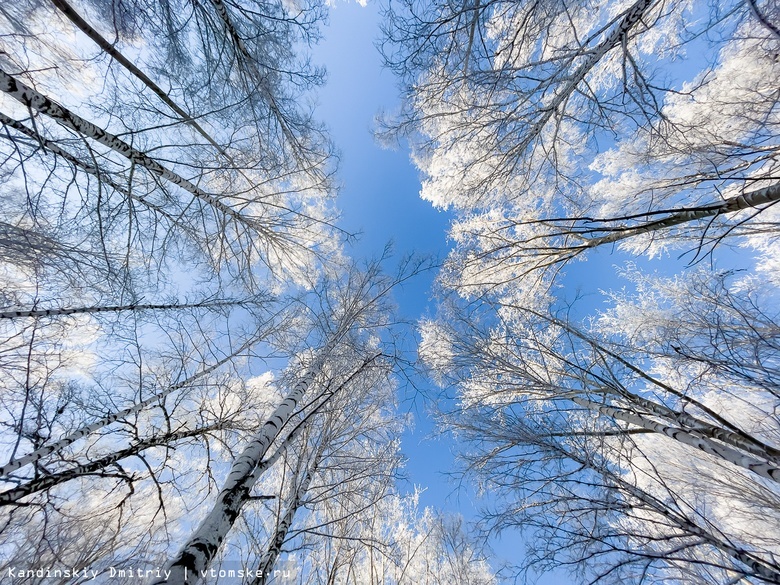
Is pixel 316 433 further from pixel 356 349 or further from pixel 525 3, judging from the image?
pixel 525 3

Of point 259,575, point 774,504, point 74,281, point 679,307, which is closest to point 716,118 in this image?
point 679,307

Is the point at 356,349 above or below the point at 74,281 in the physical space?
above

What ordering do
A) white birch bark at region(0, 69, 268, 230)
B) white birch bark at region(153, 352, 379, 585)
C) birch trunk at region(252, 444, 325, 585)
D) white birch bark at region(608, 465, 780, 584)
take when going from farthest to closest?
birch trunk at region(252, 444, 325, 585)
white birch bark at region(608, 465, 780, 584)
white birch bark at region(0, 69, 268, 230)
white birch bark at region(153, 352, 379, 585)

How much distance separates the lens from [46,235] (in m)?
3.72

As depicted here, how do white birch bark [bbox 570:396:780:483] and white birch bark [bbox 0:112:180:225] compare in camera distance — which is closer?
white birch bark [bbox 570:396:780:483]

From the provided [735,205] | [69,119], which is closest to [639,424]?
[735,205]

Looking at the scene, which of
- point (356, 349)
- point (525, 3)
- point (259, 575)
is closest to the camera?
point (259, 575)

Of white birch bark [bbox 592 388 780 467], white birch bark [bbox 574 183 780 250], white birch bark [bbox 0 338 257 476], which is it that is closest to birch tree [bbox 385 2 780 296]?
white birch bark [bbox 574 183 780 250]

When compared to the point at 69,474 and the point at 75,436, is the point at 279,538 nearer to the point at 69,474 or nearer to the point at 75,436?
the point at 69,474

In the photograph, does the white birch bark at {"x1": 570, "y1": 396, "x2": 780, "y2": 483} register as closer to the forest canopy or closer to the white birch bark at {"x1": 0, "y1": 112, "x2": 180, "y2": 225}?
the forest canopy

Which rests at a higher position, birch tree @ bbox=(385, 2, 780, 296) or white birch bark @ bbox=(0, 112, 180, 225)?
birch tree @ bbox=(385, 2, 780, 296)

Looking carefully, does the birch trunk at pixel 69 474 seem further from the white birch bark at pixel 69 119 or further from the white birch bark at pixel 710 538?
the white birch bark at pixel 710 538

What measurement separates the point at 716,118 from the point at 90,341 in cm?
1159

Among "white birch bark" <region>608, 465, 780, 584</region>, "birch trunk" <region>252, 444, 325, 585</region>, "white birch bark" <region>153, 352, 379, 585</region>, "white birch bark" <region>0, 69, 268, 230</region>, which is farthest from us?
"birch trunk" <region>252, 444, 325, 585</region>
